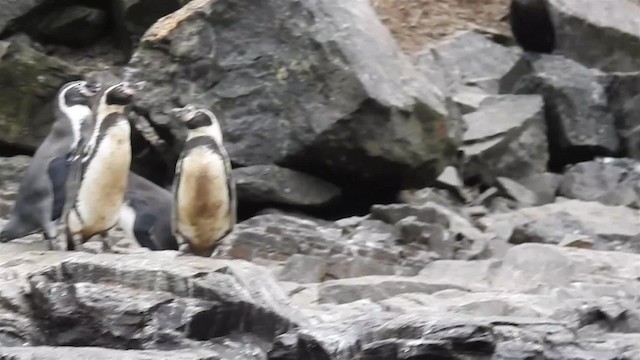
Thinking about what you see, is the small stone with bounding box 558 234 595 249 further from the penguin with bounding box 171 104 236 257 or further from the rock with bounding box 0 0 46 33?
the rock with bounding box 0 0 46 33

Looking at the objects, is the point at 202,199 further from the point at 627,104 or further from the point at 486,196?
the point at 627,104

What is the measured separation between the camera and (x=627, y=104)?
7785 millimetres

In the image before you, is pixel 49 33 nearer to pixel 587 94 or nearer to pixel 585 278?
pixel 587 94

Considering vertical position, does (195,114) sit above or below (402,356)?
above

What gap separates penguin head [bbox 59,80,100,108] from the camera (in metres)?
3.95

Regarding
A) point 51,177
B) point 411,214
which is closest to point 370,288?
point 51,177

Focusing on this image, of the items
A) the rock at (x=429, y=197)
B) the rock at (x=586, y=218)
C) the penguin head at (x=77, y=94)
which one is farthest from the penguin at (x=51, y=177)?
the rock at (x=586, y=218)

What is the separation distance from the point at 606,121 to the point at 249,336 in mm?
5289

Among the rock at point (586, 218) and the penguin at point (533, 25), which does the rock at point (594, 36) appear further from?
the rock at point (586, 218)

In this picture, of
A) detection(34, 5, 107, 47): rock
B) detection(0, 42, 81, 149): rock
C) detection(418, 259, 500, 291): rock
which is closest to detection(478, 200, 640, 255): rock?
detection(418, 259, 500, 291): rock

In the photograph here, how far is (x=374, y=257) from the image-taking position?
16.8 ft

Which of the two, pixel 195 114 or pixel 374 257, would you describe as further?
pixel 374 257

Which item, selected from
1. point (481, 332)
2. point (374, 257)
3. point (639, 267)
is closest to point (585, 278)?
point (639, 267)

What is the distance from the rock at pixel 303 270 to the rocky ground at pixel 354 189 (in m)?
0.01
